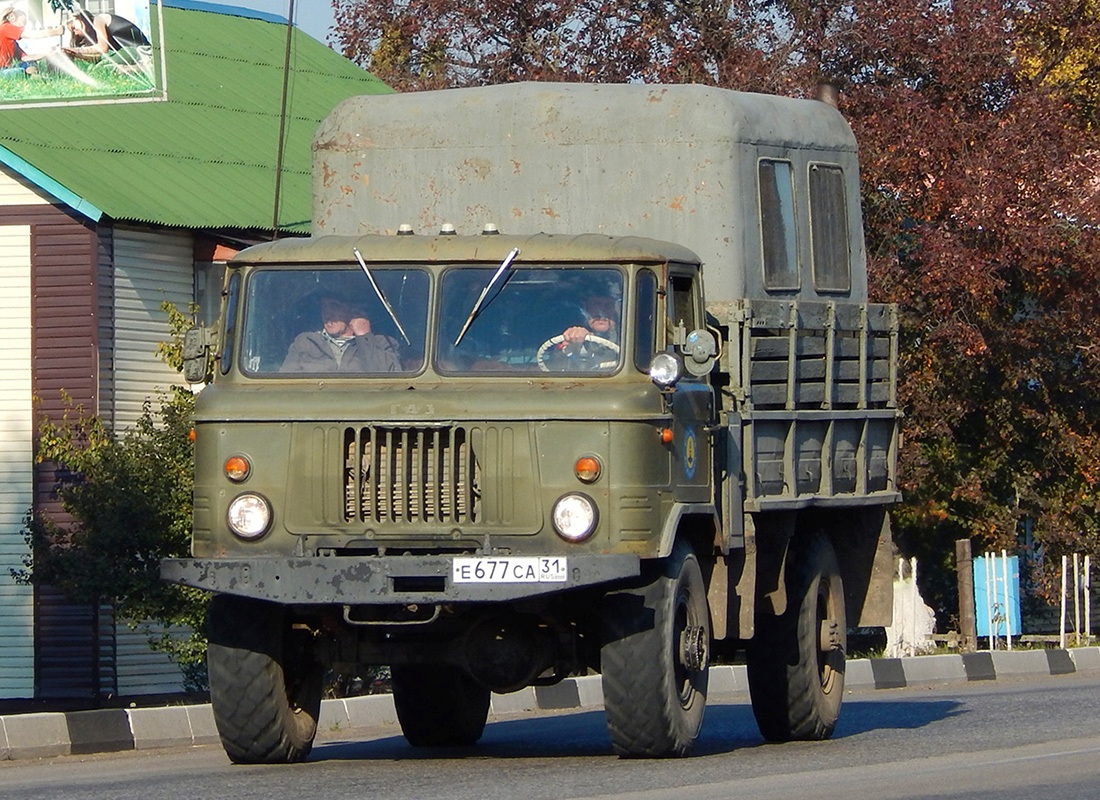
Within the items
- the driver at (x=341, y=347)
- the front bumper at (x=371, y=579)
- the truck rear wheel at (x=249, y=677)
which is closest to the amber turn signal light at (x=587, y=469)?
the front bumper at (x=371, y=579)

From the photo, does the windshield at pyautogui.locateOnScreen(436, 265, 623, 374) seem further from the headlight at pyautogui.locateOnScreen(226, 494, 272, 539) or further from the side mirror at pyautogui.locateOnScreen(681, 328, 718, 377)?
the headlight at pyautogui.locateOnScreen(226, 494, 272, 539)

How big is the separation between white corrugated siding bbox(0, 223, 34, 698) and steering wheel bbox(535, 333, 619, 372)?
12.2 meters

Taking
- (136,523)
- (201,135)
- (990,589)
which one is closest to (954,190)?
(990,589)

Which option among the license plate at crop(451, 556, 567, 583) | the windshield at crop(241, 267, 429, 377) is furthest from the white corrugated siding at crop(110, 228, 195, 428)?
the license plate at crop(451, 556, 567, 583)

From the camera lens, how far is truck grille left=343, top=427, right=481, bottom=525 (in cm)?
1045

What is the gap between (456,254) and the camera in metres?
11.0

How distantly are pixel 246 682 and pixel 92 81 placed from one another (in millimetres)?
11796

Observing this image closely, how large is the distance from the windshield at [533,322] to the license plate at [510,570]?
105 centimetres

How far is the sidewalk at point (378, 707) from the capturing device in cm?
1285

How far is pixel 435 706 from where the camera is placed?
12.9 m

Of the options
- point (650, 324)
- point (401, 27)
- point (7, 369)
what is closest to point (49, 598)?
point (7, 369)

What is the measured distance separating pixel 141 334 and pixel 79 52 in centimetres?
294

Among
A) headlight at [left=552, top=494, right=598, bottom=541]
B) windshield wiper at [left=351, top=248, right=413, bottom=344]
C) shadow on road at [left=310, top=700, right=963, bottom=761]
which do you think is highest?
windshield wiper at [left=351, top=248, right=413, bottom=344]

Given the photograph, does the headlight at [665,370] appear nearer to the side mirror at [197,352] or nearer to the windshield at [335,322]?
the windshield at [335,322]
